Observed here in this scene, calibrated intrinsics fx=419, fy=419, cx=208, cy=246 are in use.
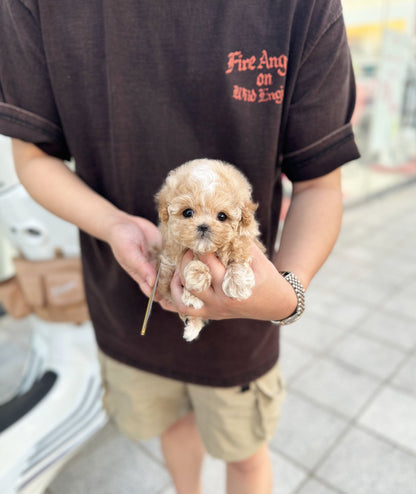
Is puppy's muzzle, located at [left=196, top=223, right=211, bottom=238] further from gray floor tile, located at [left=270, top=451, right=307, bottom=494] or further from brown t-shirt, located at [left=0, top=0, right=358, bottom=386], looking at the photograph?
gray floor tile, located at [left=270, top=451, right=307, bottom=494]

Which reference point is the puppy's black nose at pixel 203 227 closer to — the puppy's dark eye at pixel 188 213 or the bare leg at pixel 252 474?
the puppy's dark eye at pixel 188 213

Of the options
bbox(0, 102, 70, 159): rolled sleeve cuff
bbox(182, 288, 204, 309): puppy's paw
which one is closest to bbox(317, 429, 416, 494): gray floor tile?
bbox(182, 288, 204, 309): puppy's paw

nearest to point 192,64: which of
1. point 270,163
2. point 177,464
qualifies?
point 270,163

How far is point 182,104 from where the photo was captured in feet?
3.30

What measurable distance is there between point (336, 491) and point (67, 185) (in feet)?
5.68

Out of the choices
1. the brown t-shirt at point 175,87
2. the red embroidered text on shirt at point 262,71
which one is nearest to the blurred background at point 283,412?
the brown t-shirt at point 175,87

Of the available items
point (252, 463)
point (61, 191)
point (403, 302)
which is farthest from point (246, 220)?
point (403, 302)

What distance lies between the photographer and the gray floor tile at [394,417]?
211 cm

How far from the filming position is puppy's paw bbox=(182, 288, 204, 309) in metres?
0.79

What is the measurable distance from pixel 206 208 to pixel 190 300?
0.18 metres

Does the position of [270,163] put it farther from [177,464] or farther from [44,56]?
[177,464]

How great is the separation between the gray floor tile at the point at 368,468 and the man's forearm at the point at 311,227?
1.36m

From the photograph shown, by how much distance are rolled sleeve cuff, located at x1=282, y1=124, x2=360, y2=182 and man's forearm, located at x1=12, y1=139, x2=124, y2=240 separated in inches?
18.2

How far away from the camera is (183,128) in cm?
101
